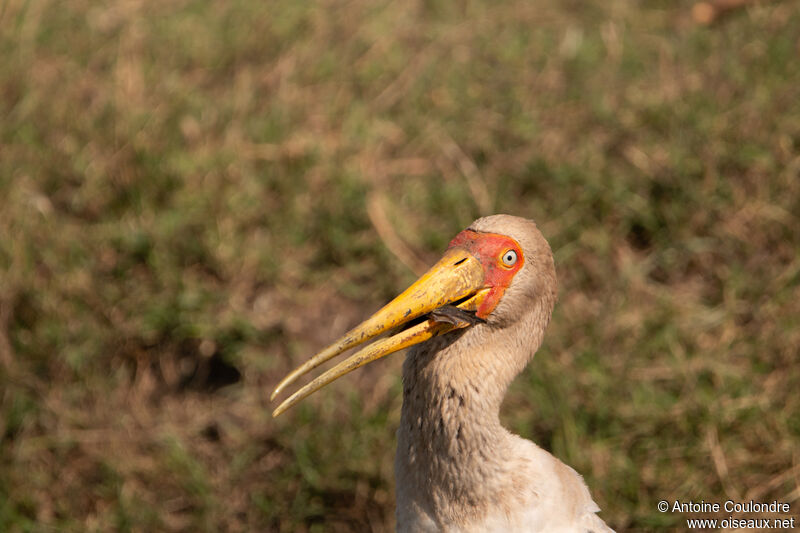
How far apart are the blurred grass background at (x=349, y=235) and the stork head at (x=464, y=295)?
1.36 m

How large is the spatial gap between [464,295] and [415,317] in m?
0.16

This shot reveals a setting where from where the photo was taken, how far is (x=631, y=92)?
17.0 feet

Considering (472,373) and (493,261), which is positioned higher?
(493,261)

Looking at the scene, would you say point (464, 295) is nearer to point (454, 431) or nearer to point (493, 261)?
point (493, 261)

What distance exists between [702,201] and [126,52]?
348 centimetres

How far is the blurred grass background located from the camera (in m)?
3.78

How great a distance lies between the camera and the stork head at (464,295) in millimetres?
2492

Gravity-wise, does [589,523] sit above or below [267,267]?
above

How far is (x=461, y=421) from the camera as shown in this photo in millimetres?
2580

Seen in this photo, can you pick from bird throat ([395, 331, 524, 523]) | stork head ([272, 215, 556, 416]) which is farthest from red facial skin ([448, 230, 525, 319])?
bird throat ([395, 331, 524, 523])

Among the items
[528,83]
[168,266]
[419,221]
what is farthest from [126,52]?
[528,83]

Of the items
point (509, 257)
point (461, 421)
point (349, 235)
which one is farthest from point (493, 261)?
point (349, 235)

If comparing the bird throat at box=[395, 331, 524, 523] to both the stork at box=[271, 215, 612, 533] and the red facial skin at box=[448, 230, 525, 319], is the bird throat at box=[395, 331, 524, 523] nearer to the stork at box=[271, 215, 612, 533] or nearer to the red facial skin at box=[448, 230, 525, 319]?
the stork at box=[271, 215, 612, 533]

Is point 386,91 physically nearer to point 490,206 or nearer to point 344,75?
point 344,75
